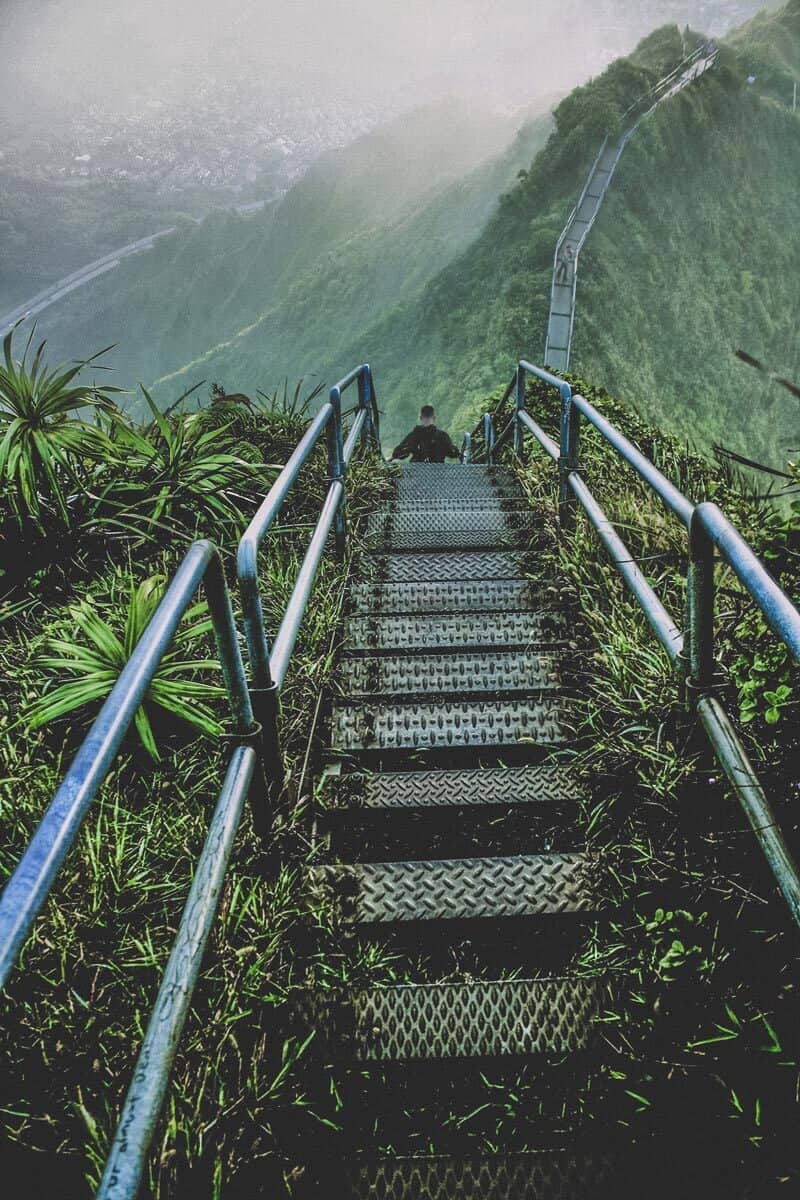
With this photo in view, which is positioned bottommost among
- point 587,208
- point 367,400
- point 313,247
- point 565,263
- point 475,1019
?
point 475,1019

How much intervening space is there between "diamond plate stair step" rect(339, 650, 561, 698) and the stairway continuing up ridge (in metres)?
30.9

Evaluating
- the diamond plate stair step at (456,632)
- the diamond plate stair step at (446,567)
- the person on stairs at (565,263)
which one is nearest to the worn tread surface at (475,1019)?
the diamond plate stair step at (456,632)

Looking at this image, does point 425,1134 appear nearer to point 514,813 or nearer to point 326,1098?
point 326,1098

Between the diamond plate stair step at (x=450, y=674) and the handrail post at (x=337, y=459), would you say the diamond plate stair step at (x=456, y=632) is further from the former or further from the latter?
the handrail post at (x=337, y=459)

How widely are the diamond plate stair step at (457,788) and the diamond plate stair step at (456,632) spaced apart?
0.67 meters

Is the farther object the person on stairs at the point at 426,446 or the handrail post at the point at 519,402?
the person on stairs at the point at 426,446

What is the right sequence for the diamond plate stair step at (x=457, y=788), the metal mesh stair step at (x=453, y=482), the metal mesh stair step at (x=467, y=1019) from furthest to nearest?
1. the metal mesh stair step at (x=453, y=482)
2. the diamond plate stair step at (x=457, y=788)
3. the metal mesh stair step at (x=467, y=1019)

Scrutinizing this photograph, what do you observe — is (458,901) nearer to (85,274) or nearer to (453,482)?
(453,482)

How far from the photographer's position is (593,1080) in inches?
60.2

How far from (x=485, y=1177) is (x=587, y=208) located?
1733 inches

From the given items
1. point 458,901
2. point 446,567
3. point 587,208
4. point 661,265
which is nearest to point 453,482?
point 446,567

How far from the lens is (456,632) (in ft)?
9.36

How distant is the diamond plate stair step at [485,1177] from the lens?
1380 mm

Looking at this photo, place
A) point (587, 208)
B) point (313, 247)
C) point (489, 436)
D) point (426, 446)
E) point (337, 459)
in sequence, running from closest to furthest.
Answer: point (337, 459), point (489, 436), point (426, 446), point (587, 208), point (313, 247)
